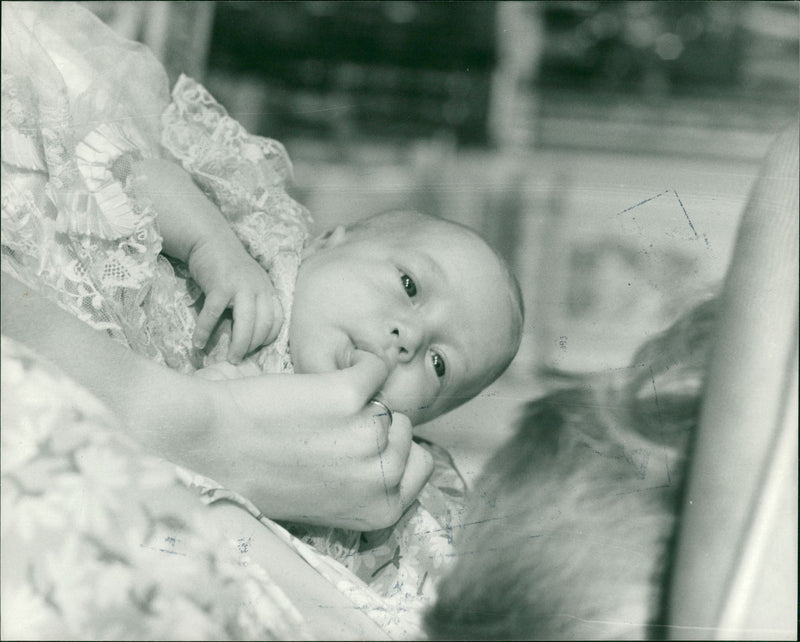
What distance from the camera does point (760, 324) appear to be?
1.42ft

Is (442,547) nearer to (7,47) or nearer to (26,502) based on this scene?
(26,502)

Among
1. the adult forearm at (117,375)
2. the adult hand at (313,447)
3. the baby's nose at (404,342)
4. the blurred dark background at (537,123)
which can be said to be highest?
the blurred dark background at (537,123)

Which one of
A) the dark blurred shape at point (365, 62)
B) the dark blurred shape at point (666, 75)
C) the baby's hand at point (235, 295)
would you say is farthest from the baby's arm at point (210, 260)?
the dark blurred shape at point (666, 75)

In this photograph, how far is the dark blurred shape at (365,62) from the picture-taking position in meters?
0.72

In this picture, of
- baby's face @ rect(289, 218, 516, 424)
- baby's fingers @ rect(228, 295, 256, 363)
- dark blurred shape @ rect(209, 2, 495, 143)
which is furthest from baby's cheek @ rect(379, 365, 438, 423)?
dark blurred shape @ rect(209, 2, 495, 143)

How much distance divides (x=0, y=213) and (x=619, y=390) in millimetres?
372

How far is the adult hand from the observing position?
1.61ft

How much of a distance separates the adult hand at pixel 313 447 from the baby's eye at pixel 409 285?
0.06 m

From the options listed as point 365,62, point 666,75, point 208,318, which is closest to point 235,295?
point 208,318

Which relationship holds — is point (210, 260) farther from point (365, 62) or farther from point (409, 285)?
point (365, 62)

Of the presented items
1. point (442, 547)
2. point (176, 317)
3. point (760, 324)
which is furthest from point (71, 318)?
point (760, 324)

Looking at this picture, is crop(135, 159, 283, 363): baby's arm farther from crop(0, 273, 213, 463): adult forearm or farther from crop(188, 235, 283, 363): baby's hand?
crop(0, 273, 213, 463): adult forearm

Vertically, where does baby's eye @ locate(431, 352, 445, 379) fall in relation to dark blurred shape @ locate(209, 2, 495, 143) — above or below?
below

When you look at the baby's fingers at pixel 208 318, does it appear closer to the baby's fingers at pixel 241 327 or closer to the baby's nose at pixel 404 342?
the baby's fingers at pixel 241 327
